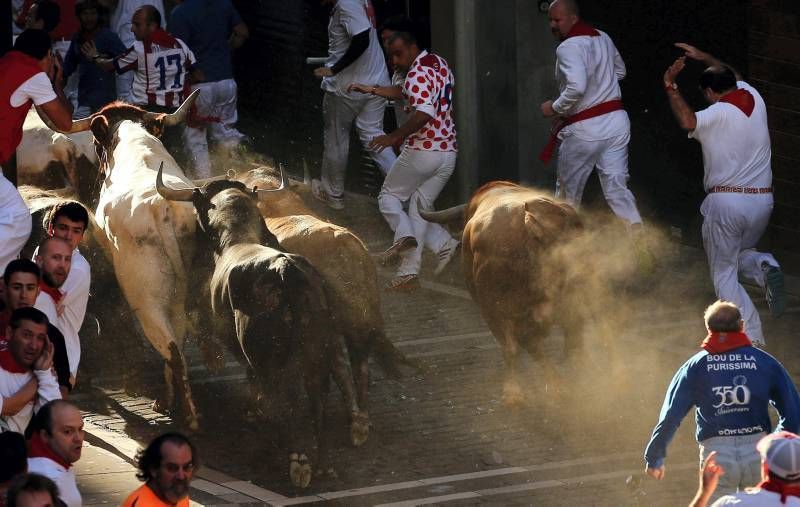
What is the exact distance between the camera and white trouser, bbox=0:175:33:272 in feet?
33.6

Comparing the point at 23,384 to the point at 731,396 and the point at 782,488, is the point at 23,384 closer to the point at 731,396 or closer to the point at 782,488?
the point at 731,396

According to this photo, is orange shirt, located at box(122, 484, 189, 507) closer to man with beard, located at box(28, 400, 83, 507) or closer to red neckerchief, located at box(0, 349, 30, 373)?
man with beard, located at box(28, 400, 83, 507)

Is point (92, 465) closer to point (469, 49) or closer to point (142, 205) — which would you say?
point (142, 205)

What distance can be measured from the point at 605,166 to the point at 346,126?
357 centimetres

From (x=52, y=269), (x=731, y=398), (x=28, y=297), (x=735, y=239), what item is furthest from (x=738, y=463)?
(x=735, y=239)

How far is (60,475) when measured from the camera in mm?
7363

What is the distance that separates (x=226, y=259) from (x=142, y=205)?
40.7 inches

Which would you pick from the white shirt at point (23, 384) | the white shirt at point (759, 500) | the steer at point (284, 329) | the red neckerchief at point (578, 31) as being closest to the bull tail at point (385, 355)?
the steer at point (284, 329)

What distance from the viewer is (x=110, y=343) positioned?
Answer: 13.1m

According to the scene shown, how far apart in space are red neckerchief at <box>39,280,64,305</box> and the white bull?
439cm

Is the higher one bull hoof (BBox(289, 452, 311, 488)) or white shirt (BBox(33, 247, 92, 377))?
white shirt (BBox(33, 247, 92, 377))

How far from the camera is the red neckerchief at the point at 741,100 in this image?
41.4 feet

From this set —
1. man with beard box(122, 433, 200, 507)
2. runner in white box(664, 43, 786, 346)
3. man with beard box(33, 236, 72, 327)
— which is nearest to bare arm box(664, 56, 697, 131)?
runner in white box(664, 43, 786, 346)

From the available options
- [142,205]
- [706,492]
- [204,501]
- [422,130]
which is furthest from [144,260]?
[706,492]
